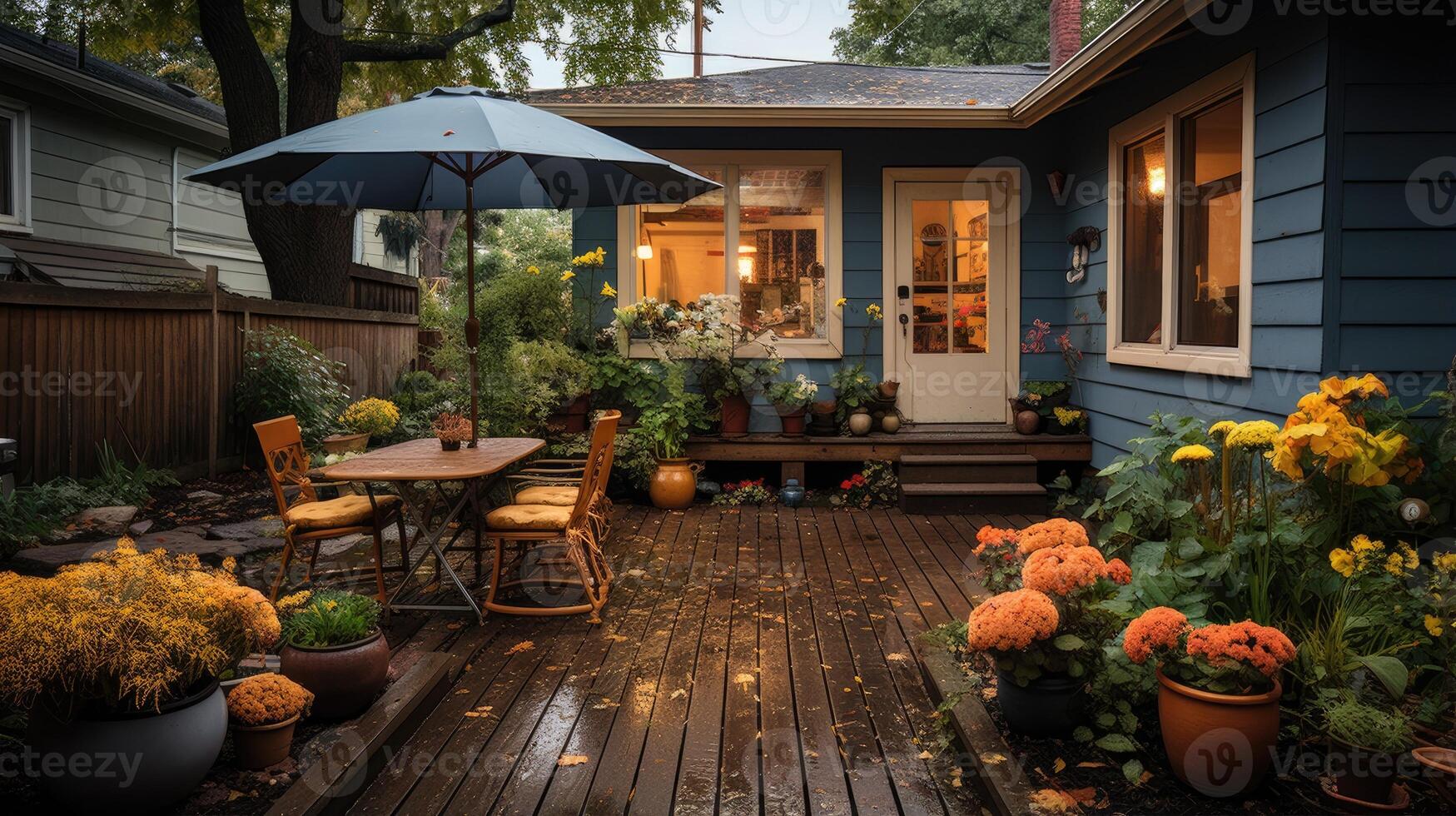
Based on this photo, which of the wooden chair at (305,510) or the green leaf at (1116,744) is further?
the wooden chair at (305,510)

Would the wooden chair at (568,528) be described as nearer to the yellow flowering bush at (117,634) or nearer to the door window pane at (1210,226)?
the yellow flowering bush at (117,634)

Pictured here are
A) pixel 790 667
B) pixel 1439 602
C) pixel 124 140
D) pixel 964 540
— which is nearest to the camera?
pixel 1439 602

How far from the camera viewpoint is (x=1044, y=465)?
7203mm

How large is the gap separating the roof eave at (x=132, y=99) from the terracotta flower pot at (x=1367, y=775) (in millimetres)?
9763

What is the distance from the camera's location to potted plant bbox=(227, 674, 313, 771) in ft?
8.04

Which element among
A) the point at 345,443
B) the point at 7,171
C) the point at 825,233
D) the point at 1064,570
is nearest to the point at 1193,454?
the point at 1064,570

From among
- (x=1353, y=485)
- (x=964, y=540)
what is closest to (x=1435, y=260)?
(x=1353, y=485)

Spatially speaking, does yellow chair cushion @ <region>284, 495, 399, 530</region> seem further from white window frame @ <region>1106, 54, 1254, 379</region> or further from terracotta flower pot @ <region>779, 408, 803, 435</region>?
white window frame @ <region>1106, 54, 1254, 379</region>

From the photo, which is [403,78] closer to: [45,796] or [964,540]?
[964,540]

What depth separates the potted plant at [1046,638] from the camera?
2549 millimetres

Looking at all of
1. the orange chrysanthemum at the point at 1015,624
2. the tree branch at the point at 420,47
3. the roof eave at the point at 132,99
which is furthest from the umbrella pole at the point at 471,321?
the roof eave at the point at 132,99

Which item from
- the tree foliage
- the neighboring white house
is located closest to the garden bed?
the neighboring white house

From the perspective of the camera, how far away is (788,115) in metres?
6.75

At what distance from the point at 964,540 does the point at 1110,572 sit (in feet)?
9.29
